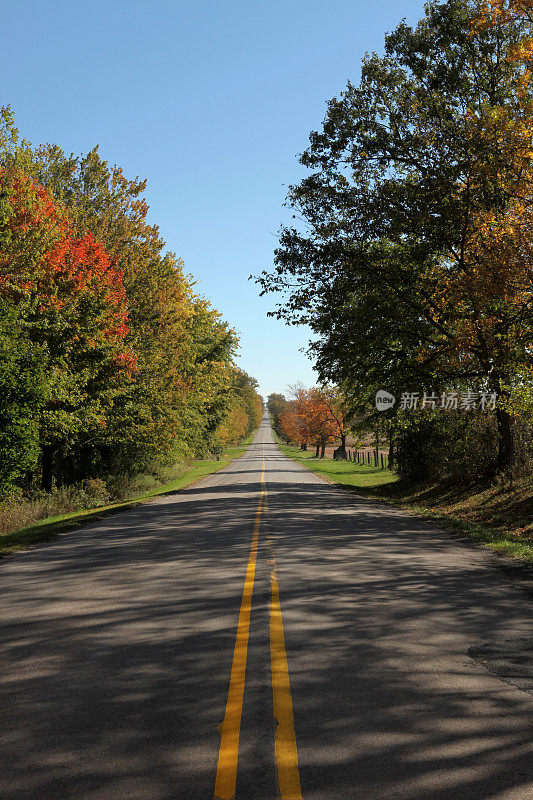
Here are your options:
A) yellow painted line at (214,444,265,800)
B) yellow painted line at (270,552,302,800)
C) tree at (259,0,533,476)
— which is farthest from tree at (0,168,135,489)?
yellow painted line at (270,552,302,800)

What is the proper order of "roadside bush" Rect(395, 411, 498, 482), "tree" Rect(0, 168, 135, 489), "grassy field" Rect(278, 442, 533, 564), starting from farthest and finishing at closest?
1. "tree" Rect(0, 168, 135, 489)
2. "roadside bush" Rect(395, 411, 498, 482)
3. "grassy field" Rect(278, 442, 533, 564)

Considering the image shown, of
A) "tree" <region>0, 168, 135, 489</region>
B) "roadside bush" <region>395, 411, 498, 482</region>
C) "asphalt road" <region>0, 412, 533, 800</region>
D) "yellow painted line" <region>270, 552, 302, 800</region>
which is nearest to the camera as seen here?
"yellow painted line" <region>270, 552, 302, 800</region>

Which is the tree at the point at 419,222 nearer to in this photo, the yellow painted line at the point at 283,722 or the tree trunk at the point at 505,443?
the tree trunk at the point at 505,443

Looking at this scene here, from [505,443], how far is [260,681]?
654 inches

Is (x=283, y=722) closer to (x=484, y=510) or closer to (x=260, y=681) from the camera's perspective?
(x=260, y=681)

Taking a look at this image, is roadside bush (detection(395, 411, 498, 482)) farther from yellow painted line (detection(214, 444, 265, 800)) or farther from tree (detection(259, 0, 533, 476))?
yellow painted line (detection(214, 444, 265, 800))

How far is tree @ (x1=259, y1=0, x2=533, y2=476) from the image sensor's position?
17.9m

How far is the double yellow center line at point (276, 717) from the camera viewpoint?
349 cm

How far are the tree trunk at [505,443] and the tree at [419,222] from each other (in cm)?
5

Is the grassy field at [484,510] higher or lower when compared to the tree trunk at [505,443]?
lower

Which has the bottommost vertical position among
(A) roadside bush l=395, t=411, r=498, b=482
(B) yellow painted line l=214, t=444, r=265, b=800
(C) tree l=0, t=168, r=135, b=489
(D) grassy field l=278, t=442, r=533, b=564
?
(D) grassy field l=278, t=442, r=533, b=564

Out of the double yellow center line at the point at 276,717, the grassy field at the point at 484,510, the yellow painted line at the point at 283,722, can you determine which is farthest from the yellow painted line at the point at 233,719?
the grassy field at the point at 484,510

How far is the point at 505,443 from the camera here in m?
19.8

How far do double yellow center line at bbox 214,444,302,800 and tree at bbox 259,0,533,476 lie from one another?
1170 cm
